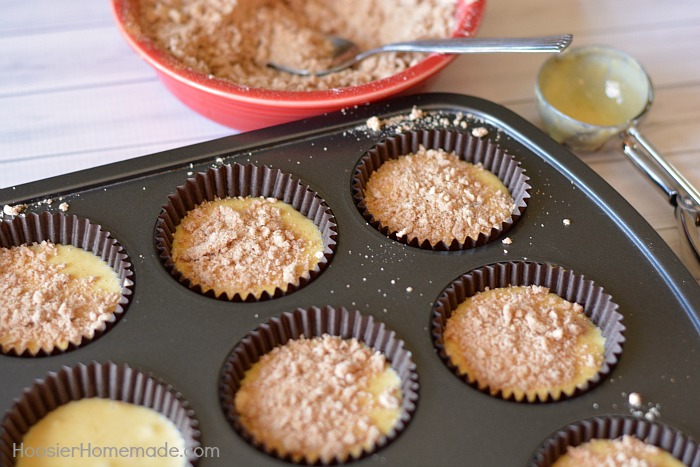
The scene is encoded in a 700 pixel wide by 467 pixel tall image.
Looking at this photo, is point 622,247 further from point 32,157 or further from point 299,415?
point 32,157

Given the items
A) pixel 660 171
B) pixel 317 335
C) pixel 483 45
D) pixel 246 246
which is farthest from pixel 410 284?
pixel 660 171

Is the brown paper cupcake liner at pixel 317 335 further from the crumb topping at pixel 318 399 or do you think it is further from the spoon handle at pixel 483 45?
the spoon handle at pixel 483 45

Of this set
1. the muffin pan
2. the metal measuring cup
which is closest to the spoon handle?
the muffin pan

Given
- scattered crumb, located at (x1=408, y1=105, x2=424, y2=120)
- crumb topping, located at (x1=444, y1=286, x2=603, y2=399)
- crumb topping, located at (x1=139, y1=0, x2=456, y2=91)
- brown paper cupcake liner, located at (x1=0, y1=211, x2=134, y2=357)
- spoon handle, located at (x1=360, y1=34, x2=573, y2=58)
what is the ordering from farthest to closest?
crumb topping, located at (x1=139, y1=0, x2=456, y2=91) → scattered crumb, located at (x1=408, y1=105, x2=424, y2=120) → spoon handle, located at (x1=360, y1=34, x2=573, y2=58) → brown paper cupcake liner, located at (x1=0, y1=211, x2=134, y2=357) → crumb topping, located at (x1=444, y1=286, x2=603, y2=399)

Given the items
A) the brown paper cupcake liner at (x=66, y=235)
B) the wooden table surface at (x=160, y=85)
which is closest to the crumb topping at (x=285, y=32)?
the wooden table surface at (x=160, y=85)

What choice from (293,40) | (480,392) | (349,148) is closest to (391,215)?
(349,148)

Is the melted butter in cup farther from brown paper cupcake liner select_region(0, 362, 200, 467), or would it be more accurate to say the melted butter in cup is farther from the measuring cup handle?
brown paper cupcake liner select_region(0, 362, 200, 467)

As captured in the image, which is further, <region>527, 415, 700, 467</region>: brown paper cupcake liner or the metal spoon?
the metal spoon

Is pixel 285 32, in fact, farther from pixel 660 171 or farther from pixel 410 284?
pixel 660 171
